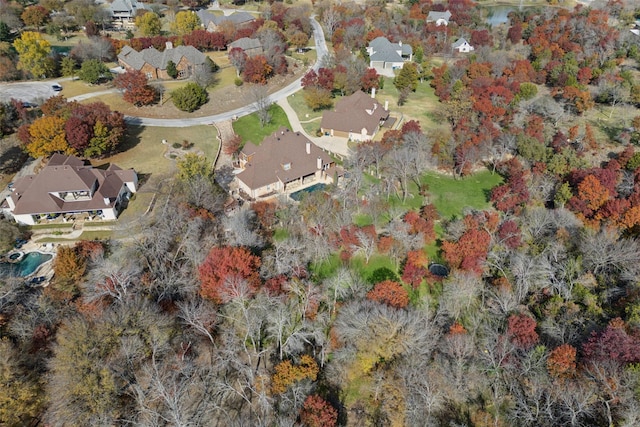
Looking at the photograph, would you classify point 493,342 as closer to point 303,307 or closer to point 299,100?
point 303,307

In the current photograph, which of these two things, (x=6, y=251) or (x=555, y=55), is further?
(x=555, y=55)

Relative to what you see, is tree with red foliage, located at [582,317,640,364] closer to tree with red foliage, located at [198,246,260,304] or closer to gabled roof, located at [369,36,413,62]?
tree with red foliage, located at [198,246,260,304]

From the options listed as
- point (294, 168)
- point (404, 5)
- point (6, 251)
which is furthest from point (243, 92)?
point (404, 5)

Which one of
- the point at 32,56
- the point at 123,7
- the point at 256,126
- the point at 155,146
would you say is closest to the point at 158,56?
the point at 32,56

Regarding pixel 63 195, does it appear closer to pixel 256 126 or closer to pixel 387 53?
pixel 256 126

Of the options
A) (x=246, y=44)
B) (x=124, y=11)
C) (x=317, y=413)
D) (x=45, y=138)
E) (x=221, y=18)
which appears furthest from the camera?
(x=124, y=11)

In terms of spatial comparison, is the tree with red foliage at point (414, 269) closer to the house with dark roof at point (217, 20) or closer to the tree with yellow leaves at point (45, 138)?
the tree with yellow leaves at point (45, 138)
